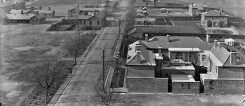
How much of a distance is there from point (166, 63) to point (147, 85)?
592 centimetres

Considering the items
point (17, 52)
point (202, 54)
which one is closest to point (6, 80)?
point (17, 52)

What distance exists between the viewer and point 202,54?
179 ft

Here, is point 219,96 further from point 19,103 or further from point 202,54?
point 19,103

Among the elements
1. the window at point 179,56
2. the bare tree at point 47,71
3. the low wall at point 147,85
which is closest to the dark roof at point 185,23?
the window at point 179,56

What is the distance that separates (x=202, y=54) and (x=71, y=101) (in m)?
21.9

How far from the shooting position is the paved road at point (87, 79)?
44.8 metres

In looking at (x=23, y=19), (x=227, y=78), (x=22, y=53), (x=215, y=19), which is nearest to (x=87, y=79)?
(x=227, y=78)

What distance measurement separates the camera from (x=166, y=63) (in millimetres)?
52000

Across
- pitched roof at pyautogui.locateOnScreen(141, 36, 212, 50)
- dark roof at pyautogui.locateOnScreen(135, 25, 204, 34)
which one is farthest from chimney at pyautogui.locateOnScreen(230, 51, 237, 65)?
dark roof at pyautogui.locateOnScreen(135, 25, 204, 34)

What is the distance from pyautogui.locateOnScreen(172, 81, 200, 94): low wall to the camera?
47.0 metres

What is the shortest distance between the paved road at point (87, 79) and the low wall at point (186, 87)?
10.9 metres

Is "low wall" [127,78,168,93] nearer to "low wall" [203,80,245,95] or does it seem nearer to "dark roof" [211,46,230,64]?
"low wall" [203,80,245,95]

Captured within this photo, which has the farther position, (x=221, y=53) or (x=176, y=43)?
(x=176, y=43)

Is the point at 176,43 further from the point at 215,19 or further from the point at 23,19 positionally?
the point at 23,19
